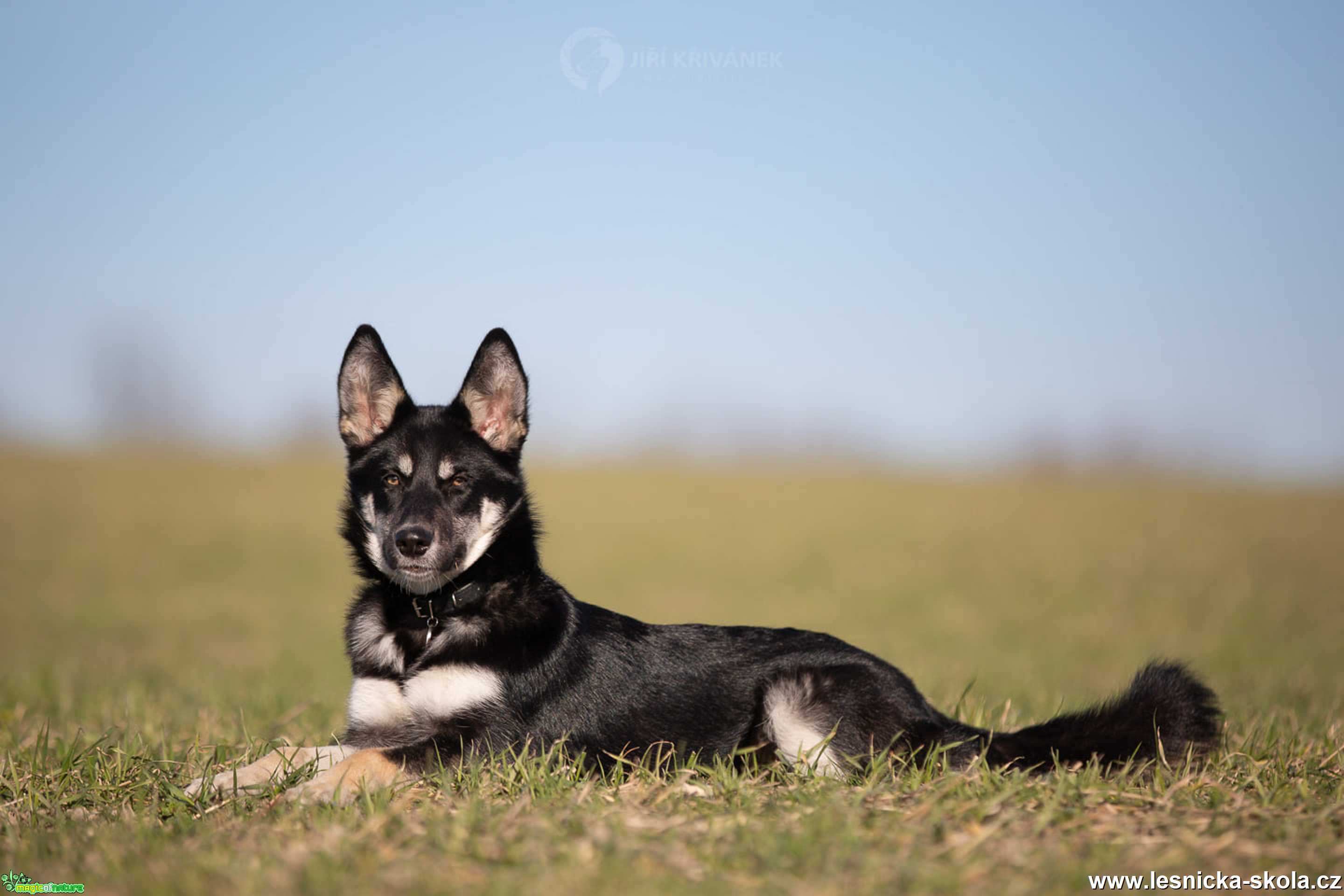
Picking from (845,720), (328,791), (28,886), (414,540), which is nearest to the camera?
(28,886)

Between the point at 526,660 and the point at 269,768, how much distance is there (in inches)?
52.9

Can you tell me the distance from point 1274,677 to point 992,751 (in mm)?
9778

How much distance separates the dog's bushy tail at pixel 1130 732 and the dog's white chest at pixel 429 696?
258 centimetres

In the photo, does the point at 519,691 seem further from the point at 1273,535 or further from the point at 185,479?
the point at 185,479

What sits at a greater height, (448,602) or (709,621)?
(448,602)

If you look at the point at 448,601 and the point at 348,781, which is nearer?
the point at 348,781

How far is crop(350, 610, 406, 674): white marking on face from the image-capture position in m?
5.12

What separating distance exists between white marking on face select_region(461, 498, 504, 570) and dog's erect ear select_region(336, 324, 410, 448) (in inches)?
32.6

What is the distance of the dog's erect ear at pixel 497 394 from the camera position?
5.44 metres

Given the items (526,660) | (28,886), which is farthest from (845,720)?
(28,886)

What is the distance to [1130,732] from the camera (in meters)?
5.00

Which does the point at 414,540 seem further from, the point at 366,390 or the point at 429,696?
the point at 366,390

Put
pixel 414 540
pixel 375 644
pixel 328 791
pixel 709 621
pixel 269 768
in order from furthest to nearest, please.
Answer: pixel 709 621 → pixel 375 644 → pixel 414 540 → pixel 269 768 → pixel 328 791

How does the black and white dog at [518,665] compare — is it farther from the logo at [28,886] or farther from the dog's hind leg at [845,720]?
the logo at [28,886]
